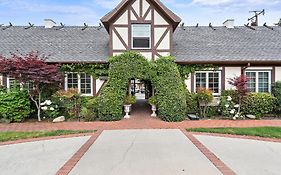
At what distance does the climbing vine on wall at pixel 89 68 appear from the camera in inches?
542

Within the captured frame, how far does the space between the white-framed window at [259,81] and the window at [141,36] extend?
5.94 meters

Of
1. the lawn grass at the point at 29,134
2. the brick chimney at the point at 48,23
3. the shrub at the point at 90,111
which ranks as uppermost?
the brick chimney at the point at 48,23

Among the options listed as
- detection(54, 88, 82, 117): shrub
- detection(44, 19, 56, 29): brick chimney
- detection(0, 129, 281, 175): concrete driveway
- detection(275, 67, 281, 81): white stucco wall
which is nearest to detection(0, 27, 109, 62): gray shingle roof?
detection(44, 19, 56, 29): brick chimney

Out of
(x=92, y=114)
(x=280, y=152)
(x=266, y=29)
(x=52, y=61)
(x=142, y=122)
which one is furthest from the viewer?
(x=266, y=29)

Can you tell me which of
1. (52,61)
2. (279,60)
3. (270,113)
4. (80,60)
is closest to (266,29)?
(279,60)

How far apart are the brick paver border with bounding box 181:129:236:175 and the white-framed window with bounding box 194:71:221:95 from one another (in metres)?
6.05

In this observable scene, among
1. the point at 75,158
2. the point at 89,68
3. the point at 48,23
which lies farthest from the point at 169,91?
the point at 48,23

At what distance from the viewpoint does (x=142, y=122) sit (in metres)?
11.7

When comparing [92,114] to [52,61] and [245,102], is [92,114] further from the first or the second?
[245,102]

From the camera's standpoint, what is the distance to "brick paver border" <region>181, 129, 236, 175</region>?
5406 millimetres

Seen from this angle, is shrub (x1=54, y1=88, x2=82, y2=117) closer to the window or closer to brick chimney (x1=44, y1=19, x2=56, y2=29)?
the window

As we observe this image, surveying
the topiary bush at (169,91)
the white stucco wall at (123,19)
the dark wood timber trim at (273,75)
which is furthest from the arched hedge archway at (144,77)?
the dark wood timber trim at (273,75)

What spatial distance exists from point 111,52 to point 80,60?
5.62 feet

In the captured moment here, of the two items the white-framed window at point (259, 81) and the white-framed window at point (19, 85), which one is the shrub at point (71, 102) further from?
the white-framed window at point (259, 81)
